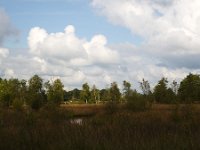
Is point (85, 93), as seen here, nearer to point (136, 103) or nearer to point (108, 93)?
point (108, 93)

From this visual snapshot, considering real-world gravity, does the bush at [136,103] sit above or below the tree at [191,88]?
below

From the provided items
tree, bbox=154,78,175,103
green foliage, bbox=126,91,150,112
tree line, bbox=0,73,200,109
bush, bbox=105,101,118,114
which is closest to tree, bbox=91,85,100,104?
tree line, bbox=0,73,200,109

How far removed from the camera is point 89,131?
11164 millimetres

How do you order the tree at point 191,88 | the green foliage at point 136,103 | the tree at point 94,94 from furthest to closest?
the tree at point 94,94 → the tree at point 191,88 → the green foliage at point 136,103

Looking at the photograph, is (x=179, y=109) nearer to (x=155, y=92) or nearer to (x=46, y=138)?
(x=46, y=138)

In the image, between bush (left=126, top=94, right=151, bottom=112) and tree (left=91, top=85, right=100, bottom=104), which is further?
tree (left=91, top=85, right=100, bottom=104)

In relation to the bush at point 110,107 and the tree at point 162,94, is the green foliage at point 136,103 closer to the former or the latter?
the bush at point 110,107

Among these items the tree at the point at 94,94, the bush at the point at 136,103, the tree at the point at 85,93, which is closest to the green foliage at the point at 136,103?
the bush at the point at 136,103

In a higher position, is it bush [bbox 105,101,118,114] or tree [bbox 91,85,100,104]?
tree [bbox 91,85,100,104]

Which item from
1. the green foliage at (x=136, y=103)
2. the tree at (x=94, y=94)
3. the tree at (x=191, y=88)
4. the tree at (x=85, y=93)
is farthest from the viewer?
the tree at (x=85, y=93)

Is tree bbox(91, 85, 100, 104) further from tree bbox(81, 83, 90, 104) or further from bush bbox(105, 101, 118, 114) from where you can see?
bush bbox(105, 101, 118, 114)

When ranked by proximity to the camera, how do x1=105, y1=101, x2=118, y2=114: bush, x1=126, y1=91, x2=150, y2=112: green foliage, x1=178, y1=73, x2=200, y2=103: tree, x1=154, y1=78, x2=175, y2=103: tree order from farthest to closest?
1. x1=178, y1=73, x2=200, y2=103: tree
2. x1=154, y1=78, x2=175, y2=103: tree
3. x1=126, y1=91, x2=150, y2=112: green foliage
4. x1=105, y1=101, x2=118, y2=114: bush

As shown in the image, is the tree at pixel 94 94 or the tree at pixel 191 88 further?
the tree at pixel 94 94

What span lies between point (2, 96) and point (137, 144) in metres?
80.5
